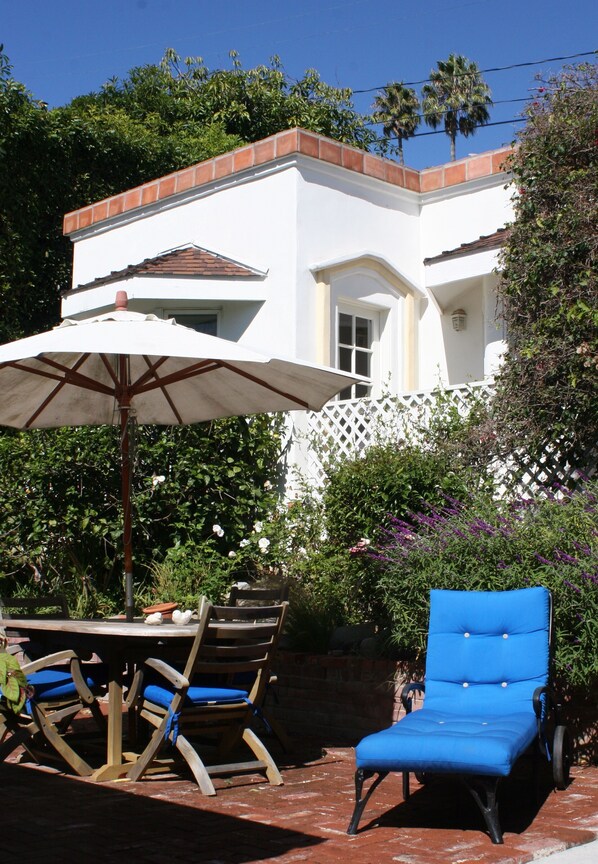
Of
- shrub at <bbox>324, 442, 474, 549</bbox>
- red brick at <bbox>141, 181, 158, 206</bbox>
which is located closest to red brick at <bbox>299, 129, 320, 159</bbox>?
red brick at <bbox>141, 181, 158, 206</bbox>

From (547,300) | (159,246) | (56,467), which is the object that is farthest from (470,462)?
(159,246)

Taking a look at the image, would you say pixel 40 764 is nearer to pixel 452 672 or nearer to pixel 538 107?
pixel 452 672

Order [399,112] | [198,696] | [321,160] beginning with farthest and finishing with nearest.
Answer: [399,112] < [321,160] < [198,696]

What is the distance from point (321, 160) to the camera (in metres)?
11.9

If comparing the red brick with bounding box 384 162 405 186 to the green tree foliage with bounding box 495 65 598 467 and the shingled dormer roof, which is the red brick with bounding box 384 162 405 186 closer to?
the shingled dormer roof

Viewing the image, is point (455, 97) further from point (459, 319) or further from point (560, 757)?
point (560, 757)

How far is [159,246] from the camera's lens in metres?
13.4

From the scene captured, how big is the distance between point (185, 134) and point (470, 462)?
55.7ft

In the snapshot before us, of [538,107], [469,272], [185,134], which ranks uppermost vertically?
[185,134]

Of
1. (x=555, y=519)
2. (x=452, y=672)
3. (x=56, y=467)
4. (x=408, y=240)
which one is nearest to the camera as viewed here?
(x=452, y=672)

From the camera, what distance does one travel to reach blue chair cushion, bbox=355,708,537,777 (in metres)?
4.90

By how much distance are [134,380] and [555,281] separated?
4020 mm

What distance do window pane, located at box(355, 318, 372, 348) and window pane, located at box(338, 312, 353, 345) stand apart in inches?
4.5

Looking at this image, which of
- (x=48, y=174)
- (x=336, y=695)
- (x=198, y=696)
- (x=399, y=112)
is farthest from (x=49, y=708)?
(x=399, y=112)
